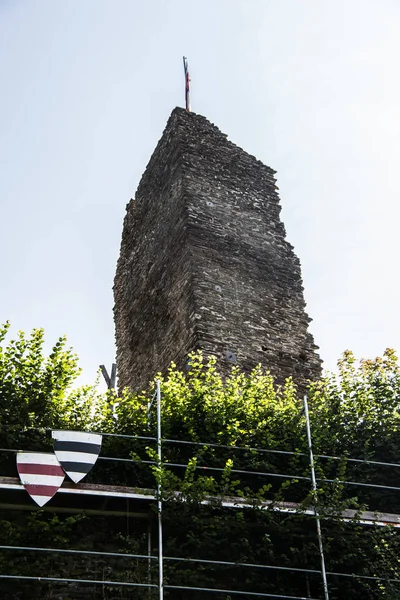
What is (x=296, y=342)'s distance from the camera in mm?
11805

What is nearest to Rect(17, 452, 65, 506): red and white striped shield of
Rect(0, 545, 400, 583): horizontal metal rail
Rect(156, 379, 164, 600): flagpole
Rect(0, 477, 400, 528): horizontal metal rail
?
Rect(0, 477, 400, 528): horizontal metal rail

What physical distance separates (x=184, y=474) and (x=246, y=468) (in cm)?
67

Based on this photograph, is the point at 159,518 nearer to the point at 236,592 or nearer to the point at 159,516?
the point at 159,516

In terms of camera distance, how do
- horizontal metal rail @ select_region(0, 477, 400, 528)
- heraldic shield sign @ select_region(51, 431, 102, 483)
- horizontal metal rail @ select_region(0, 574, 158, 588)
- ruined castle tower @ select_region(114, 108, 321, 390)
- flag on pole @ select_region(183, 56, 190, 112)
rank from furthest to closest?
flag on pole @ select_region(183, 56, 190, 112)
ruined castle tower @ select_region(114, 108, 321, 390)
heraldic shield sign @ select_region(51, 431, 102, 483)
horizontal metal rail @ select_region(0, 477, 400, 528)
horizontal metal rail @ select_region(0, 574, 158, 588)

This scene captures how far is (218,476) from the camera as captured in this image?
25.3 ft

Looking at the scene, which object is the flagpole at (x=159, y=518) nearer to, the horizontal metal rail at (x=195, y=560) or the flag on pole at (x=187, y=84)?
the horizontal metal rail at (x=195, y=560)

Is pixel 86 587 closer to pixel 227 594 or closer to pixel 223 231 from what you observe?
pixel 227 594

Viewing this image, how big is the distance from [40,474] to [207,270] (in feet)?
17.6

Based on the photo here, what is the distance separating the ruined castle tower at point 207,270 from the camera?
11.1 meters

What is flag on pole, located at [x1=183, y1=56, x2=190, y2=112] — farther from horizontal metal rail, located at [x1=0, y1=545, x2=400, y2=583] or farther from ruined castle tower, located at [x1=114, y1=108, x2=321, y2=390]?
horizontal metal rail, located at [x1=0, y1=545, x2=400, y2=583]

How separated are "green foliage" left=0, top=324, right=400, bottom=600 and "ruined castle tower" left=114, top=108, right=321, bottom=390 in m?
2.31

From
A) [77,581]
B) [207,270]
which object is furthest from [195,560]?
[207,270]

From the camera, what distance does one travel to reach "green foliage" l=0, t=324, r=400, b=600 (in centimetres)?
692

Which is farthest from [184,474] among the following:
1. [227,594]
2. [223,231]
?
[223,231]
